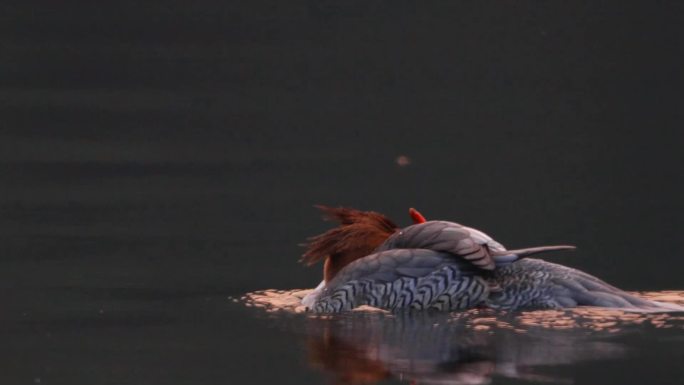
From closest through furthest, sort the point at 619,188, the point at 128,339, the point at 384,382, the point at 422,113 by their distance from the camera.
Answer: the point at 384,382 → the point at 128,339 → the point at 619,188 → the point at 422,113

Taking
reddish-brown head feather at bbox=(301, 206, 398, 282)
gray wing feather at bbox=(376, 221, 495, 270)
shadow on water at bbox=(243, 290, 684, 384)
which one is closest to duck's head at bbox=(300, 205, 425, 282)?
reddish-brown head feather at bbox=(301, 206, 398, 282)

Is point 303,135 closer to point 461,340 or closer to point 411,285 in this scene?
point 411,285

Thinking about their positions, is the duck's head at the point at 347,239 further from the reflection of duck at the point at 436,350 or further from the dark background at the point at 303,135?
the reflection of duck at the point at 436,350

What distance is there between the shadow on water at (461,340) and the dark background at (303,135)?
106 cm

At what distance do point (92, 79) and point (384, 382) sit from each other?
45.8 ft

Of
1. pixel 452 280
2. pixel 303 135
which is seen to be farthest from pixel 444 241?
pixel 303 135

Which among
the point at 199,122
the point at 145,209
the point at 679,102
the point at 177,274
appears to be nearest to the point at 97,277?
the point at 177,274

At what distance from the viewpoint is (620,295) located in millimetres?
9547

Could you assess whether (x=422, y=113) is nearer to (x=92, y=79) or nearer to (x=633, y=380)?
(x=92, y=79)

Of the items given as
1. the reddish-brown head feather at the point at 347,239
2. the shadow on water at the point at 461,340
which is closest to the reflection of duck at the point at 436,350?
the shadow on water at the point at 461,340

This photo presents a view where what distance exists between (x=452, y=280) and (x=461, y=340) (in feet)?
3.08

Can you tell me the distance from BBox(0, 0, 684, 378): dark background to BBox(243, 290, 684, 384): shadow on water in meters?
1.06

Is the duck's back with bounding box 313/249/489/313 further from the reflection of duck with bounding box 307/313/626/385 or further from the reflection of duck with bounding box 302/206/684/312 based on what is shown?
the reflection of duck with bounding box 307/313/626/385

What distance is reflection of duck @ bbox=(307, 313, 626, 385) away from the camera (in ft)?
25.9
